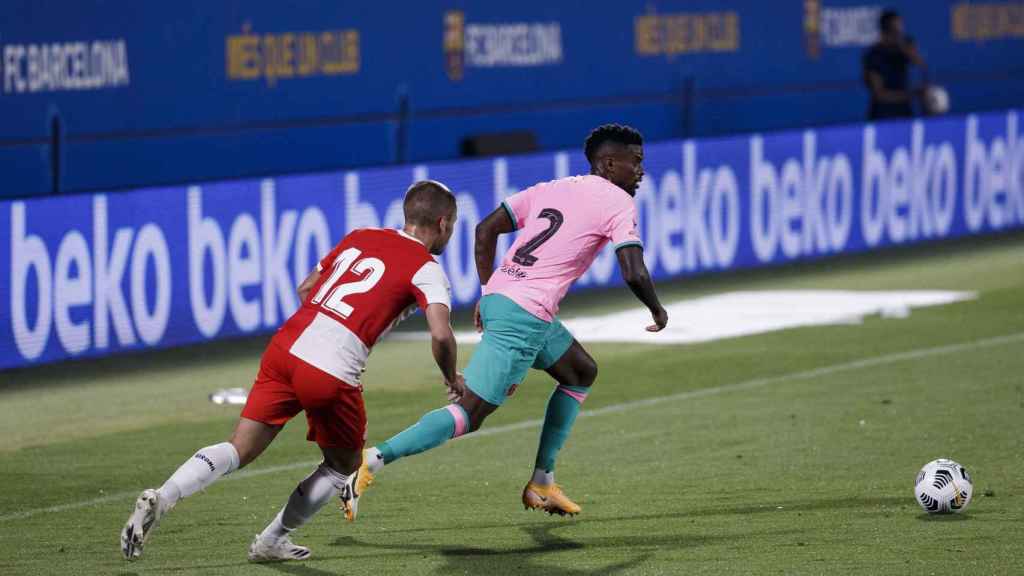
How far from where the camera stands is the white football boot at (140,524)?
303 inches

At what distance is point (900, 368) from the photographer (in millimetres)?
14133

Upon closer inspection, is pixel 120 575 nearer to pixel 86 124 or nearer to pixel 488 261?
pixel 488 261

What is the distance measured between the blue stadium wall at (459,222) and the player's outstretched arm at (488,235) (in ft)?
18.0

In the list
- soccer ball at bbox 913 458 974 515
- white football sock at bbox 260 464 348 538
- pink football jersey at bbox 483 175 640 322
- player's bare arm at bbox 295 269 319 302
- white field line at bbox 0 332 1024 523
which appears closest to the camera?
white football sock at bbox 260 464 348 538

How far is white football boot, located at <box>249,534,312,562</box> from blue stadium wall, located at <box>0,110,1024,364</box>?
6060mm

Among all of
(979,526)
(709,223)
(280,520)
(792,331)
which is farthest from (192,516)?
(709,223)

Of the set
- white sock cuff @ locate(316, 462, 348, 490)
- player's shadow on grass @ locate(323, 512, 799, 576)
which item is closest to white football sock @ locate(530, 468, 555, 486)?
player's shadow on grass @ locate(323, 512, 799, 576)

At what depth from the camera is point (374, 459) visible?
8.24m

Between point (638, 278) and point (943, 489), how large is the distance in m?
1.69

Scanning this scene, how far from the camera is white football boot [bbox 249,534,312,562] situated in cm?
830

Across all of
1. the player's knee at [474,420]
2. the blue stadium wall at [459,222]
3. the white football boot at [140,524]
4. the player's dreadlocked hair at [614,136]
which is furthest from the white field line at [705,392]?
the blue stadium wall at [459,222]

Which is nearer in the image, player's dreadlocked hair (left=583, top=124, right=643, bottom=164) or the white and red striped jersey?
the white and red striped jersey

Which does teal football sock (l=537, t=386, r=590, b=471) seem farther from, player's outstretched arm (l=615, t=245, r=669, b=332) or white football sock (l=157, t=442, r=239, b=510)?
white football sock (l=157, t=442, r=239, b=510)

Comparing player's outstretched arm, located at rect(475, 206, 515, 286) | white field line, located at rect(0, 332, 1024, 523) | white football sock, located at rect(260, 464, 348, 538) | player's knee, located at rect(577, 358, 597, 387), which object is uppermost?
player's outstretched arm, located at rect(475, 206, 515, 286)
